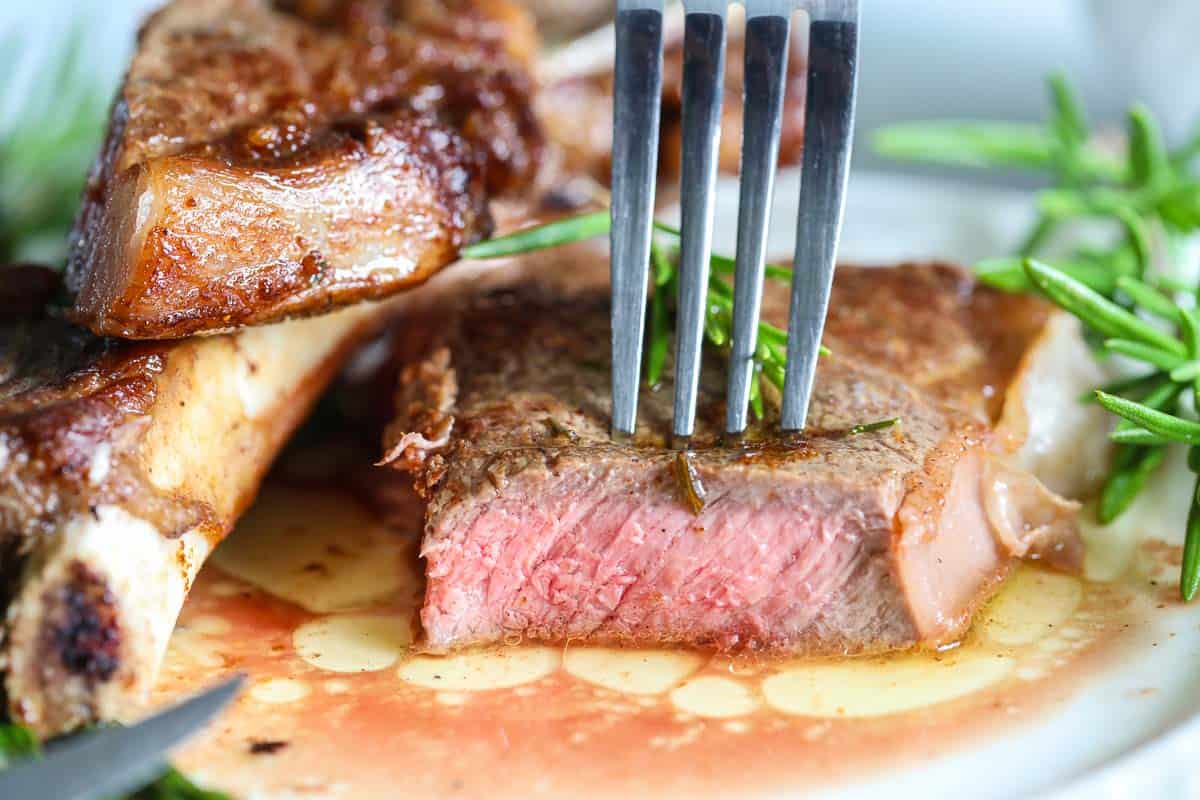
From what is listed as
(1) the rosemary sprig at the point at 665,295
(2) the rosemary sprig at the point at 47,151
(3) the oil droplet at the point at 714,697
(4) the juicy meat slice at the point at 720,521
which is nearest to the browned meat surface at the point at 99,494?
(4) the juicy meat slice at the point at 720,521

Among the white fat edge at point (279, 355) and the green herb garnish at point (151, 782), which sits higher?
the white fat edge at point (279, 355)

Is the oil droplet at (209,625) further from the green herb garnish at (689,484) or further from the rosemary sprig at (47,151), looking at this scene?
the rosemary sprig at (47,151)

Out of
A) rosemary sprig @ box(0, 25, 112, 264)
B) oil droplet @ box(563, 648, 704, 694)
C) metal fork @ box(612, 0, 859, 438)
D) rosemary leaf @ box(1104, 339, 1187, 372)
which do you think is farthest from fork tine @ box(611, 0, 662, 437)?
rosemary sprig @ box(0, 25, 112, 264)

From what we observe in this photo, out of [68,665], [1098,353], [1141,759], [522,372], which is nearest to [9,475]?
[68,665]

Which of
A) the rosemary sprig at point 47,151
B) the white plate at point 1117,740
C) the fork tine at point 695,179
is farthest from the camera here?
the rosemary sprig at point 47,151

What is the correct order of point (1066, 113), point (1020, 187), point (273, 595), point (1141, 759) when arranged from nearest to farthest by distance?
1. point (1141, 759)
2. point (273, 595)
3. point (1066, 113)
4. point (1020, 187)

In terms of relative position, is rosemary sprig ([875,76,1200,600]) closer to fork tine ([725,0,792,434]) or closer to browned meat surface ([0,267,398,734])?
fork tine ([725,0,792,434])

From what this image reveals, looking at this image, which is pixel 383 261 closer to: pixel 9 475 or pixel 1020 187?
pixel 9 475

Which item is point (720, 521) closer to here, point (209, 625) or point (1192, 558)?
point (1192, 558)
